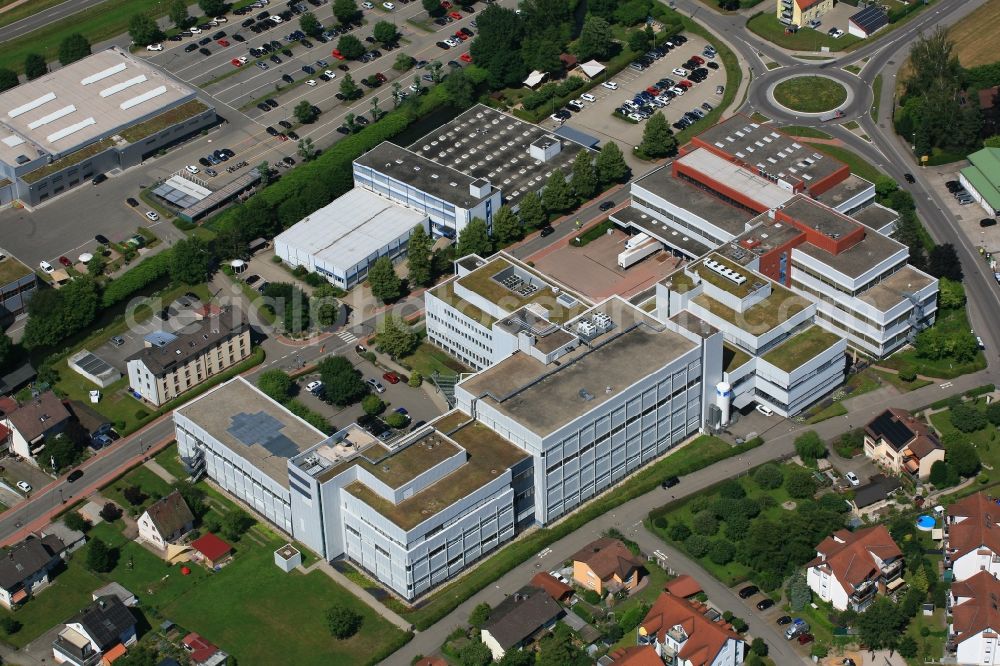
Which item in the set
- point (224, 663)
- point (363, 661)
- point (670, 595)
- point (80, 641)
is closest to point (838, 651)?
point (670, 595)

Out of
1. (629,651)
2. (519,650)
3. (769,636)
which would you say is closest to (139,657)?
(519,650)

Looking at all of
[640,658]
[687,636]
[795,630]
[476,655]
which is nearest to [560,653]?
[640,658]

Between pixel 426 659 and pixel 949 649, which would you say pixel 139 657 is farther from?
pixel 949 649

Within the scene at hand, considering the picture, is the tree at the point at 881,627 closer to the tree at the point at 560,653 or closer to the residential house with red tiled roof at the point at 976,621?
the residential house with red tiled roof at the point at 976,621

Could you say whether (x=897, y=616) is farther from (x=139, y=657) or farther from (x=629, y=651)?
(x=139, y=657)

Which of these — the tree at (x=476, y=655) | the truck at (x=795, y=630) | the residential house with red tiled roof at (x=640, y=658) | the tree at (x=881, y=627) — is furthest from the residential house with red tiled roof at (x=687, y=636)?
the tree at (x=476, y=655)

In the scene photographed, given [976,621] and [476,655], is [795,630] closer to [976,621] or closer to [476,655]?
[976,621]
